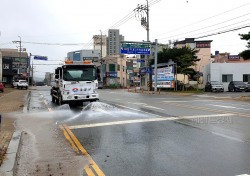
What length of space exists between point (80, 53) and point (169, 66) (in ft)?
221

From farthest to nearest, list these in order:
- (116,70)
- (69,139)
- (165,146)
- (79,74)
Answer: (116,70)
(79,74)
(69,139)
(165,146)

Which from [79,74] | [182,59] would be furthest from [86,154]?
[182,59]

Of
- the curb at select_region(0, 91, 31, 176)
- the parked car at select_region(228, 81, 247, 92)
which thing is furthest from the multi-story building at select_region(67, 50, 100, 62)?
the curb at select_region(0, 91, 31, 176)

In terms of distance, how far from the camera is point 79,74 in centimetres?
2002

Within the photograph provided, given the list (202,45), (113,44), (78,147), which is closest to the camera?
(78,147)

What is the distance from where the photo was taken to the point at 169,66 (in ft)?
157

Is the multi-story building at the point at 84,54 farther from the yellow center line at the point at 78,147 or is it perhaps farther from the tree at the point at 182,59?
the yellow center line at the point at 78,147

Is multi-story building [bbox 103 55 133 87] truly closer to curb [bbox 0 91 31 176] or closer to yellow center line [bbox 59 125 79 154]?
yellow center line [bbox 59 125 79 154]

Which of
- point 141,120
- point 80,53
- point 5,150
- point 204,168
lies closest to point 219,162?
point 204,168

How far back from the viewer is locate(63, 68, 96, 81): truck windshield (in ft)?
Result: 64.9

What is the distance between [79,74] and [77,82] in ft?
1.78

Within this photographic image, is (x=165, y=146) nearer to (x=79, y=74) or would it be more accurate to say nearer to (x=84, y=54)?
(x=79, y=74)

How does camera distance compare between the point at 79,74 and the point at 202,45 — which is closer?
the point at 79,74

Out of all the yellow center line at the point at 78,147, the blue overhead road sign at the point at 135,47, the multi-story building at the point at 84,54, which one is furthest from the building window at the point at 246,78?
the multi-story building at the point at 84,54
